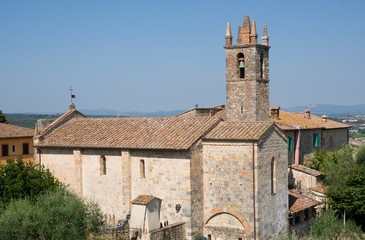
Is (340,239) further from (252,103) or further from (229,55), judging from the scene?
(229,55)

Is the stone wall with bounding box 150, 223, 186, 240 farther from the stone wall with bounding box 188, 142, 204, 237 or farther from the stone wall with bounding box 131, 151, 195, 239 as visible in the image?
the stone wall with bounding box 188, 142, 204, 237

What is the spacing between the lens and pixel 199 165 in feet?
89.8

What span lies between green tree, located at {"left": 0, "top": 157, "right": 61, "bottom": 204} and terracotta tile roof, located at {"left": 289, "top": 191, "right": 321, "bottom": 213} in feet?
47.6

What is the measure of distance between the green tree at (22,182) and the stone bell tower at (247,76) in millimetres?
11671

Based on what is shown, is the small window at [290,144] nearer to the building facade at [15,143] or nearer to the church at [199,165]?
the church at [199,165]

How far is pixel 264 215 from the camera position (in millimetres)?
26875

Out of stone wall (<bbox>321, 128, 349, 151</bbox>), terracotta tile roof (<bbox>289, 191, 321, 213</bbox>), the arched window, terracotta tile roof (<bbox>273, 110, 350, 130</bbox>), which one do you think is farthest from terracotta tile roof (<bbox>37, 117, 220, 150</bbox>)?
stone wall (<bbox>321, 128, 349, 151</bbox>)

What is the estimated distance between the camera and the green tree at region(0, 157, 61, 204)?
28.0 metres

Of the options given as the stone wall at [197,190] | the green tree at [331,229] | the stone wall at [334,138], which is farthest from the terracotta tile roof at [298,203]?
the stone wall at [334,138]

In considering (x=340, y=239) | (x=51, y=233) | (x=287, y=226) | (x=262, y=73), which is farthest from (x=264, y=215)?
(x=51, y=233)

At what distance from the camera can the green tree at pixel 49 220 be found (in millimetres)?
21844

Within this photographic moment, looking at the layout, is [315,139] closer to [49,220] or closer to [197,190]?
[197,190]

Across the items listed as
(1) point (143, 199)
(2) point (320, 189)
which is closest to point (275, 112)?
(2) point (320, 189)

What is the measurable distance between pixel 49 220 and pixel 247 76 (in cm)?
1428
